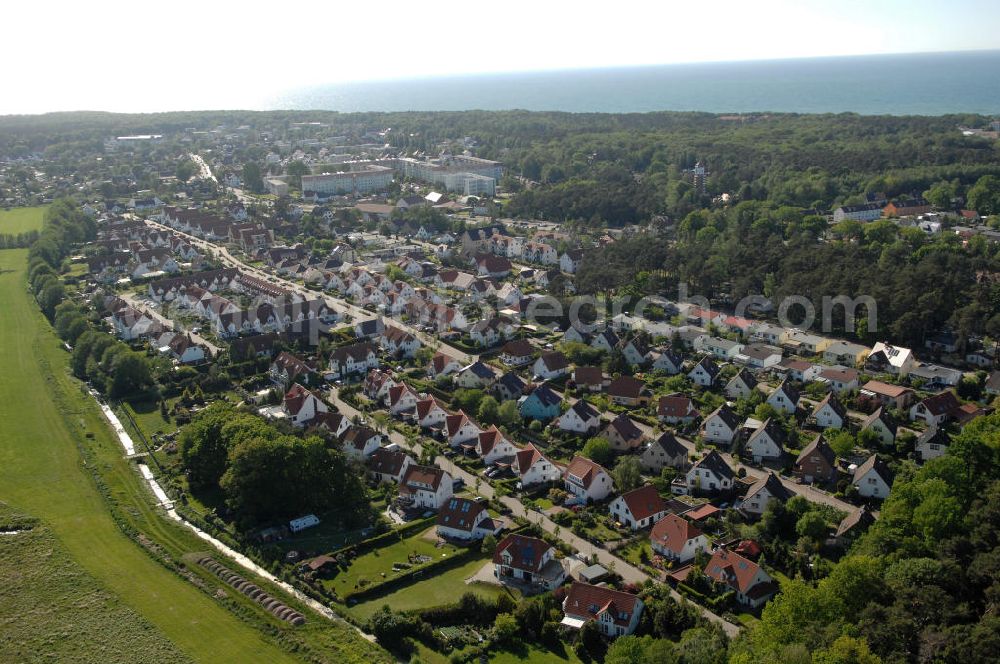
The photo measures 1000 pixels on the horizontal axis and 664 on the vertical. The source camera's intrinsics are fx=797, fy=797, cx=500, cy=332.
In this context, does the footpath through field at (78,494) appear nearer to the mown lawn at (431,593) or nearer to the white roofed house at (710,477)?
the mown lawn at (431,593)

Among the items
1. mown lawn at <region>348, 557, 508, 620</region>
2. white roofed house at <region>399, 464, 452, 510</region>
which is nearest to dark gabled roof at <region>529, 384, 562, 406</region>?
white roofed house at <region>399, 464, 452, 510</region>

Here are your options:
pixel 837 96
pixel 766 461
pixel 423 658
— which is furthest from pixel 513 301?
pixel 837 96

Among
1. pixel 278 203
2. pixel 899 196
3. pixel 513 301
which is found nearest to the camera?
pixel 513 301

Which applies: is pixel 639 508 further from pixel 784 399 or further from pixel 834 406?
pixel 834 406

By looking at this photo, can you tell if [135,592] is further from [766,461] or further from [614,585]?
[766,461]

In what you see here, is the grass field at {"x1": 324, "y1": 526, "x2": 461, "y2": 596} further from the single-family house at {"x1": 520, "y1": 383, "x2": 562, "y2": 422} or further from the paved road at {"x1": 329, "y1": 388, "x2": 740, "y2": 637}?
the single-family house at {"x1": 520, "y1": 383, "x2": 562, "y2": 422}
